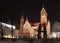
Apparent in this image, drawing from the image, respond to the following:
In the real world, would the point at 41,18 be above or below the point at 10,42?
above

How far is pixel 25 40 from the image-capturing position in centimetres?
533

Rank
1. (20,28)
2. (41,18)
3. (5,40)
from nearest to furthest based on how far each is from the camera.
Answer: (5,40) < (41,18) < (20,28)

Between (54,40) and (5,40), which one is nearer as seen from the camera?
(54,40)

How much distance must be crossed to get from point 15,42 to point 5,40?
338mm

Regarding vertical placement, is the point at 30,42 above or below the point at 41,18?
below

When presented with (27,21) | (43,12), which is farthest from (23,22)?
(43,12)

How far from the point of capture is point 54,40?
5082 mm

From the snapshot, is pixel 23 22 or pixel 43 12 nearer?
pixel 43 12

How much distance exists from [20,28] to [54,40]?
39950mm

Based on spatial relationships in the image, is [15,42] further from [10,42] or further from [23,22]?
[23,22]

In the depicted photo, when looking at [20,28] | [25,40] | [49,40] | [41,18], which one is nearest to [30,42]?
[25,40]

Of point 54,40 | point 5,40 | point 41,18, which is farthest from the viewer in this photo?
point 41,18

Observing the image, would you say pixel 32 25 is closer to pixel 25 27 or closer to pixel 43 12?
pixel 25 27

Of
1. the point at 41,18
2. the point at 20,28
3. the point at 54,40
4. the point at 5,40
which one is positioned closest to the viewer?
the point at 54,40
